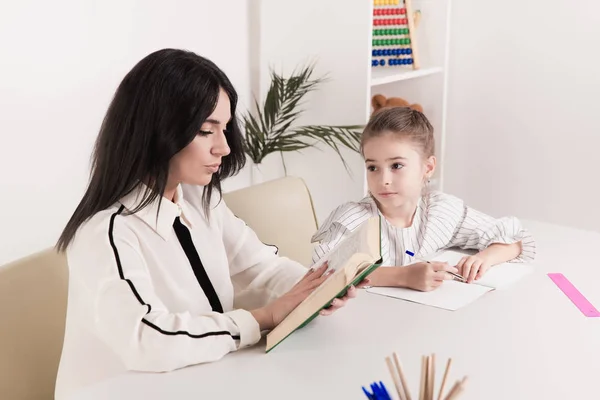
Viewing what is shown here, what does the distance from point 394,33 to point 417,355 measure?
2.33 m

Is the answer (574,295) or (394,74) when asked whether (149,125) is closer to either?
(574,295)

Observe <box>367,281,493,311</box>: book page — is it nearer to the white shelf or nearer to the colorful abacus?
the white shelf

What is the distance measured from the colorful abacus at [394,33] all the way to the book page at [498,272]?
65.2 inches

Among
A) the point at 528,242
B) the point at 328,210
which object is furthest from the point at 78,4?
the point at 528,242

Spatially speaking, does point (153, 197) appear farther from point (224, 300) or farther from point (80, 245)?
point (224, 300)

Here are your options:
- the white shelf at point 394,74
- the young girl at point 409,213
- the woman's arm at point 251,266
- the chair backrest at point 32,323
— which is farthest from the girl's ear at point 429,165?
the white shelf at point 394,74

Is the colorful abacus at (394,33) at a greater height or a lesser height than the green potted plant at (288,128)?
greater

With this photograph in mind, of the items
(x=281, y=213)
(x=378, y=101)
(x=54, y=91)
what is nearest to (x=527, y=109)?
(x=378, y=101)

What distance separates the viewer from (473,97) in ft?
13.5

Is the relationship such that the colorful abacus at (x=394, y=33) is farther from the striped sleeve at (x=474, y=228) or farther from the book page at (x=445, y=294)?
the book page at (x=445, y=294)

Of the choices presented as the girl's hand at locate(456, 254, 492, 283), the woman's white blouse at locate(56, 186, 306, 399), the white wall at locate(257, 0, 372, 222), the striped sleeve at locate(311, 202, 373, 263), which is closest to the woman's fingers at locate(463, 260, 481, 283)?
the girl's hand at locate(456, 254, 492, 283)

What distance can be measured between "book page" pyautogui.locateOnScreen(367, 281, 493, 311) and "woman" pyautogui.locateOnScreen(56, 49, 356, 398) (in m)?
0.29

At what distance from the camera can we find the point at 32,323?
1.64 m

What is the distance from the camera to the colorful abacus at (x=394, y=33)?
3.55 metres
